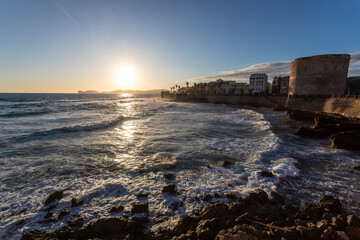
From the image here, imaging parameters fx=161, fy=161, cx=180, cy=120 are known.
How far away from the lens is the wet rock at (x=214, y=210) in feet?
12.5

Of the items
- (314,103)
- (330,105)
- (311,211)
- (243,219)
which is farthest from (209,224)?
(314,103)

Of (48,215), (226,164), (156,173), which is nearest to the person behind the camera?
(48,215)

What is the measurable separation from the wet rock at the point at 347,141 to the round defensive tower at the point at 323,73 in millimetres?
16907

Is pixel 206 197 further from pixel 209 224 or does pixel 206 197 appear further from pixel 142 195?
pixel 142 195

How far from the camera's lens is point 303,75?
22.9m

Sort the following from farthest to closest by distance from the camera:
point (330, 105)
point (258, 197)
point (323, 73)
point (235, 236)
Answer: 1. point (323, 73)
2. point (330, 105)
3. point (258, 197)
4. point (235, 236)

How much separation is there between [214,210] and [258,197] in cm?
145

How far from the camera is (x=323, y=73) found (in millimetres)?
21469

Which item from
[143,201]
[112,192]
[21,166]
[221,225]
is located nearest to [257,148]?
[221,225]

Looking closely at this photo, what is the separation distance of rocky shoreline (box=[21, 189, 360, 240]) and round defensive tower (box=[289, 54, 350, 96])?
79.5ft

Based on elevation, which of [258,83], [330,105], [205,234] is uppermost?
[258,83]

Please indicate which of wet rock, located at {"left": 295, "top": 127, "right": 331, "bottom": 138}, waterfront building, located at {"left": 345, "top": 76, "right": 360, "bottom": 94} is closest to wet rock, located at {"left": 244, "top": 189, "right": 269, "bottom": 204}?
wet rock, located at {"left": 295, "top": 127, "right": 331, "bottom": 138}

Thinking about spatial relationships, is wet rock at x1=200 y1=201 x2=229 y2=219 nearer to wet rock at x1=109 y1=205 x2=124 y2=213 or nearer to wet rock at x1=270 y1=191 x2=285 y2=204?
wet rock at x1=270 y1=191 x2=285 y2=204

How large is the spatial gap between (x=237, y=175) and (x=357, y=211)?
9.79 feet
